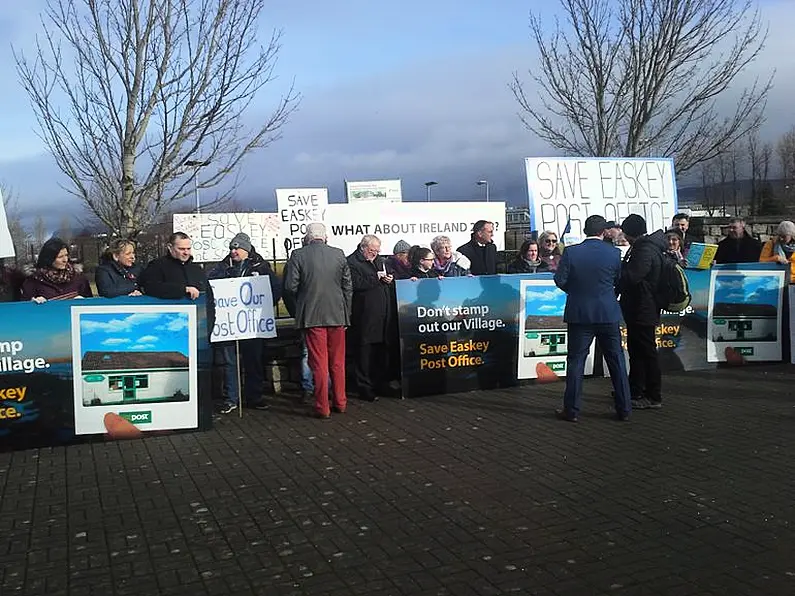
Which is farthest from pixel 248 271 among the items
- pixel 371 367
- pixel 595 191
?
pixel 595 191

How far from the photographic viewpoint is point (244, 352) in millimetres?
8320

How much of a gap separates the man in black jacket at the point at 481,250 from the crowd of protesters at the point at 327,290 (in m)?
0.49

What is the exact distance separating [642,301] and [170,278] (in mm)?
4839

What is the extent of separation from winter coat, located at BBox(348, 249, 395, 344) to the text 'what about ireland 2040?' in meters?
0.45

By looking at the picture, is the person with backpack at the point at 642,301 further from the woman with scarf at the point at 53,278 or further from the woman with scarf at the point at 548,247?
the woman with scarf at the point at 53,278

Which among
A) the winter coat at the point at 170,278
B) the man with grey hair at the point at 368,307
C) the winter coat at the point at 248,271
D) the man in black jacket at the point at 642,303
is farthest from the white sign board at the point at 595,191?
the winter coat at the point at 170,278

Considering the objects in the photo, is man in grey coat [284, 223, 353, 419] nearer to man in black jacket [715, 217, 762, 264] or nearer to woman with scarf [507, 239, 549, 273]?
woman with scarf [507, 239, 549, 273]

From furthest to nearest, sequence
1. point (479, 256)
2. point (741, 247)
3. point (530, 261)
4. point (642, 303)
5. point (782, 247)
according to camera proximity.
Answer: point (741, 247)
point (782, 247)
point (479, 256)
point (530, 261)
point (642, 303)

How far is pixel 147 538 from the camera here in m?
4.68

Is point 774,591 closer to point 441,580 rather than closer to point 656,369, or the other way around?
point 441,580

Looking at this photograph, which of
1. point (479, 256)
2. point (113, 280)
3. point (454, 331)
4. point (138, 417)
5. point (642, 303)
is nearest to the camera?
point (138, 417)

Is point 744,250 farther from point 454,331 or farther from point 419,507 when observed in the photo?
point 419,507

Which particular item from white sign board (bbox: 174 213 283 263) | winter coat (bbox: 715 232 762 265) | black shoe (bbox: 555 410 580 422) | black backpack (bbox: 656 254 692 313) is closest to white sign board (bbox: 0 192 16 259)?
black shoe (bbox: 555 410 580 422)

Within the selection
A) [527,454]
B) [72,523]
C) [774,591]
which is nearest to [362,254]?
[527,454]
